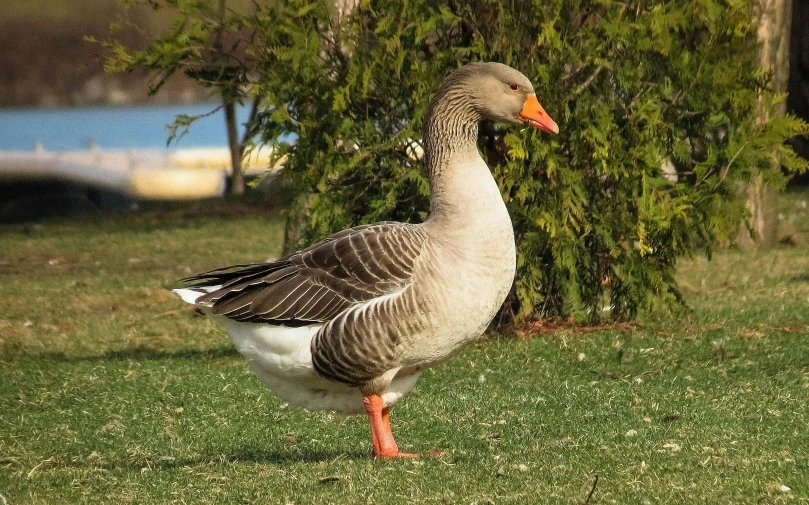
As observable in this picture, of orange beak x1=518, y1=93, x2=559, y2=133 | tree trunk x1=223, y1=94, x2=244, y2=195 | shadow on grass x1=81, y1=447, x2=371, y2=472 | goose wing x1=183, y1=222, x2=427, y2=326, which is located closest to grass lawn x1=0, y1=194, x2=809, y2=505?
shadow on grass x1=81, y1=447, x2=371, y2=472

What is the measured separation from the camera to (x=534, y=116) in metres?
7.02

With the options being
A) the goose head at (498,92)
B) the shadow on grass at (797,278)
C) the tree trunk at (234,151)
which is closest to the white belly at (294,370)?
the goose head at (498,92)

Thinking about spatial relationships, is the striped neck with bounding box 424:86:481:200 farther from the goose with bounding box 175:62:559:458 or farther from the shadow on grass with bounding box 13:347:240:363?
the shadow on grass with bounding box 13:347:240:363

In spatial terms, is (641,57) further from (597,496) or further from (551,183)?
(597,496)

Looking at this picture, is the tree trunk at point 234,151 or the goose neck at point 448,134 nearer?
the goose neck at point 448,134

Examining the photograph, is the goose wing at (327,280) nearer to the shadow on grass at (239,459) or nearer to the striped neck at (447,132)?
the striped neck at (447,132)

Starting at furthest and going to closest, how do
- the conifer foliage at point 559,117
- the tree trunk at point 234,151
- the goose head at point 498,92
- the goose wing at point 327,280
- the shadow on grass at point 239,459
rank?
the tree trunk at point 234,151 < the conifer foliage at point 559,117 < the goose head at point 498,92 < the shadow on grass at point 239,459 < the goose wing at point 327,280

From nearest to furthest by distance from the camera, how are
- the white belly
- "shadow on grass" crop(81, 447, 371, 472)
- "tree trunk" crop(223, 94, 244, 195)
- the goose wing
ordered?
1. the goose wing
2. the white belly
3. "shadow on grass" crop(81, 447, 371, 472)
4. "tree trunk" crop(223, 94, 244, 195)

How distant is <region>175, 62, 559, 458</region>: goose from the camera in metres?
6.29

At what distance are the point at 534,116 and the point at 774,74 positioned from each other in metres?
9.35

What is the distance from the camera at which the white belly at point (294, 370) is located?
258 inches

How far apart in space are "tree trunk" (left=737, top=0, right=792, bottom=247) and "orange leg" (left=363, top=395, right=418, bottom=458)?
32.3ft

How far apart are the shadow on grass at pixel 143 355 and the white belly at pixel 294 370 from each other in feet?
11.7

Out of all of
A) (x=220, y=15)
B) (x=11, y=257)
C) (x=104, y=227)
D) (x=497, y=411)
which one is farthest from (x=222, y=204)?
(x=497, y=411)
